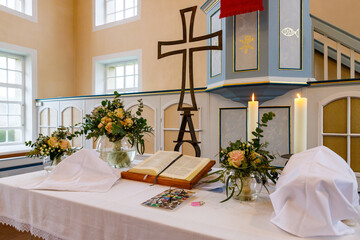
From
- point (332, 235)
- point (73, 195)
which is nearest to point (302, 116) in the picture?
point (332, 235)

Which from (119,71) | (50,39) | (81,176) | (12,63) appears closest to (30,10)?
(50,39)

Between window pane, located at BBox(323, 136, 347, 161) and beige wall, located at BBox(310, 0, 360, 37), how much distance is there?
1900mm

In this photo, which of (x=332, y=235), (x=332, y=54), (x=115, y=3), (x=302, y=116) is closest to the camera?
(x=332, y=235)

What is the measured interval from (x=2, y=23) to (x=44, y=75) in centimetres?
113

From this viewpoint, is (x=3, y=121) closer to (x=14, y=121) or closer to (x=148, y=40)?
(x=14, y=121)

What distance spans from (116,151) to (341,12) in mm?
3809

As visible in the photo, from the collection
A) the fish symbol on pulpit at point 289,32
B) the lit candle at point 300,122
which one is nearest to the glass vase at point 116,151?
the lit candle at point 300,122

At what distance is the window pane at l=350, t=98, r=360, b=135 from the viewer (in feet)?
7.82

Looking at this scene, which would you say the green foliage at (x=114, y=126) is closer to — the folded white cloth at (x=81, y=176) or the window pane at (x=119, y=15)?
the folded white cloth at (x=81, y=176)

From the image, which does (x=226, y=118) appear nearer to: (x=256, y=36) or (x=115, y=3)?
(x=256, y=36)

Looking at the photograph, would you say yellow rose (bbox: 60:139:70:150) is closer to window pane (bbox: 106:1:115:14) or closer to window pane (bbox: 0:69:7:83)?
window pane (bbox: 0:69:7:83)

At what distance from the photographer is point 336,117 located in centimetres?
249

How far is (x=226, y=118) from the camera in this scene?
10.1ft

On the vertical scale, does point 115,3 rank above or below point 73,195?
above
